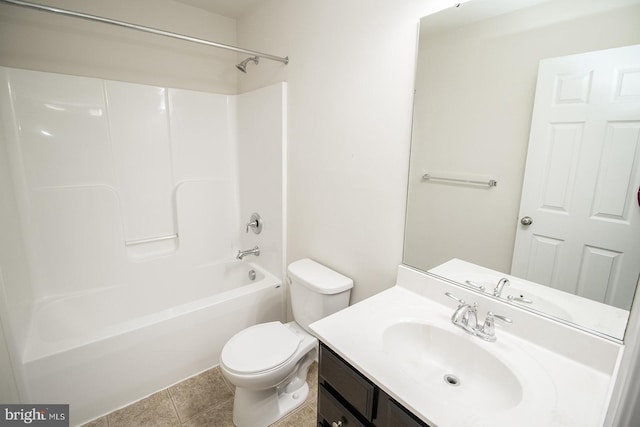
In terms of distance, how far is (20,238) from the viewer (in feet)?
5.90

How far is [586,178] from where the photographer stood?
90 cm

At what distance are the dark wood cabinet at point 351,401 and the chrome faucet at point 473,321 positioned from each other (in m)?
0.42

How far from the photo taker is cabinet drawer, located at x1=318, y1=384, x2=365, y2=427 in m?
0.98

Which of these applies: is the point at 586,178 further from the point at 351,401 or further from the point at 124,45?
the point at 124,45

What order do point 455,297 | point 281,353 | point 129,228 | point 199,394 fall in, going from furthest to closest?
point 129,228
point 199,394
point 281,353
point 455,297

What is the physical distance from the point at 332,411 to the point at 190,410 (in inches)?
42.5

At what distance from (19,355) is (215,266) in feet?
4.31

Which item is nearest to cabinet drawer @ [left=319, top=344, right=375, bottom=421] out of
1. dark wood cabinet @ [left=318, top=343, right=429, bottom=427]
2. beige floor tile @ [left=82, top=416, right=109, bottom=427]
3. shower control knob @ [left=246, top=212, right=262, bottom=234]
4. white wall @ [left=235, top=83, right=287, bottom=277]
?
dark wood cabinet @ [left=318, top=343, right=429, bottom=427]

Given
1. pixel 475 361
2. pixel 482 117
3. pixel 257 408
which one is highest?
pixel 482 117

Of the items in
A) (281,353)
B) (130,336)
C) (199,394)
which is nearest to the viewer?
(281,353)

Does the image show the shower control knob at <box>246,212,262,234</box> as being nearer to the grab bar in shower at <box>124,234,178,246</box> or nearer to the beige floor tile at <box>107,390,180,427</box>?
the grab bar in shower at <box>124,234,178,246</box>

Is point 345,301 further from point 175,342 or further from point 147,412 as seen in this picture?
point 147,412

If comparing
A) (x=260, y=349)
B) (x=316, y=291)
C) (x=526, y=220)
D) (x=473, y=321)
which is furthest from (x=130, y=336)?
(x=526, y=220)

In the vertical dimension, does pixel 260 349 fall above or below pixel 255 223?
below
